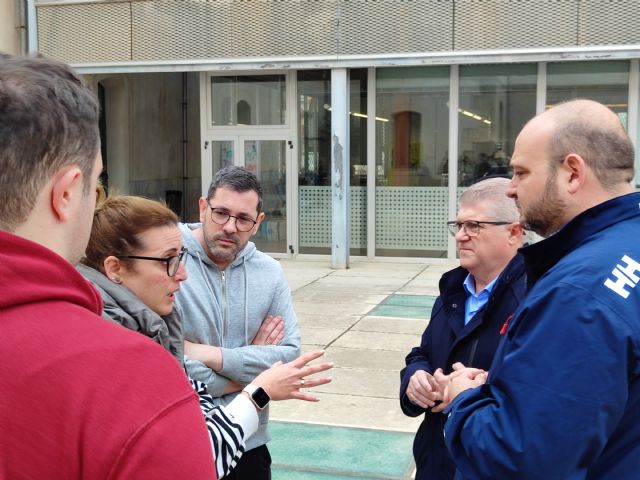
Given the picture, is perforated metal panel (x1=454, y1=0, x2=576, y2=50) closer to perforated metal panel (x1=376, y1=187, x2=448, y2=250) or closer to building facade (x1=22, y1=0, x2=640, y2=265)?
building facade (x1=22, y1=0, x2=640, y2=265)

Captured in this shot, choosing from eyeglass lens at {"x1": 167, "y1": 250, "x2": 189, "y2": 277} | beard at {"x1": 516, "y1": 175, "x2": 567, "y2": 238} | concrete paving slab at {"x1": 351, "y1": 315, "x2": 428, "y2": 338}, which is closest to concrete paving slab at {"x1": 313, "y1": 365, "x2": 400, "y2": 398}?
concrete paving slab at {"x1": 351, "y1": 315, "x2": 428, "y2": 338}

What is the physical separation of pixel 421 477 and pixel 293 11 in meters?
11.5

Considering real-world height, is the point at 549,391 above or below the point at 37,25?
below

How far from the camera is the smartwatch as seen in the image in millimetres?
2416

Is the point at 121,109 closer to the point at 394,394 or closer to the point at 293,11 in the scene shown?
the point at 293,11

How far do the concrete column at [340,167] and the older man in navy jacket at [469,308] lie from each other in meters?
10.2

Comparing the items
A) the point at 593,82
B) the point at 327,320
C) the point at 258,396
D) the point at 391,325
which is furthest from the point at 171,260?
the point at 593,82

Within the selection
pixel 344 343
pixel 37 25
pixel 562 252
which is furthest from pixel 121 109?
pixel 562 252

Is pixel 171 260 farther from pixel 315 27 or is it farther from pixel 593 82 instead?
pixel 593 82

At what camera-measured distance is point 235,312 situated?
10.3ft

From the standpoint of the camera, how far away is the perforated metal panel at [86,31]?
1391 centimetres

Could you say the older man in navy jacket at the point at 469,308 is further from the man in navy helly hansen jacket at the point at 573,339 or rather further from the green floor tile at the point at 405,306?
the green floor tile at the point at 405,306

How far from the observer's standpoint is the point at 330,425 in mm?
5438

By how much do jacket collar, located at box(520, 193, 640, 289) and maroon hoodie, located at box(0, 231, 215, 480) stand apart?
126 centimetres
